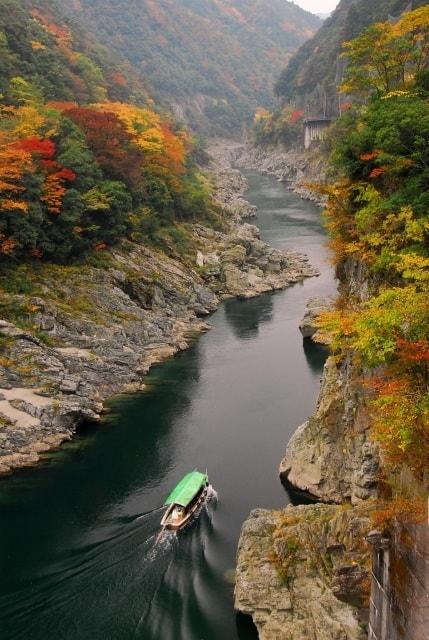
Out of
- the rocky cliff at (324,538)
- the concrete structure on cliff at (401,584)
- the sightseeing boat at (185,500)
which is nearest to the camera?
the concrete structure on cliff at (401,584)

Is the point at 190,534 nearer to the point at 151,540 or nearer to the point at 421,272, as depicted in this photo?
the point at 151,540

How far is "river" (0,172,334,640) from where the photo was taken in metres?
19.5

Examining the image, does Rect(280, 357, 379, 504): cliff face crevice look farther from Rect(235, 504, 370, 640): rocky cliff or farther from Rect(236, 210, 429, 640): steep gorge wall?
Rect(235, 504, 370, 640): rocky cliff

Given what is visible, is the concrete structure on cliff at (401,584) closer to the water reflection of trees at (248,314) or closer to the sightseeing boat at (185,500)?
the sightseeing boat at (185,500)

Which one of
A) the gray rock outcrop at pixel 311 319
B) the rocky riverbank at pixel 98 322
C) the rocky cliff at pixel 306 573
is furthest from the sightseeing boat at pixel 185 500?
the gray rock outcrop at pixel 311 319

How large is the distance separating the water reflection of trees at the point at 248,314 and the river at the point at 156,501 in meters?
2.23

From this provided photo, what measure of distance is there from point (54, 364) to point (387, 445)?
25013 millimetres

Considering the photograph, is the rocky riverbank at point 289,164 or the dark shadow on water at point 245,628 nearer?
the dark shadow on water at point 245,628

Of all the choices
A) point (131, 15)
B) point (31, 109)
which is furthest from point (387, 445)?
point (131, 15)

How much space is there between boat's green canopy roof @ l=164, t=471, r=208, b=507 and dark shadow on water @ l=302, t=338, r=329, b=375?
50.5 feet

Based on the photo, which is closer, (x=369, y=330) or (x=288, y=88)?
(x=369, y=330)

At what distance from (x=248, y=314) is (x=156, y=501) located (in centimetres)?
2794

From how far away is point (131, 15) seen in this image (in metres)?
192

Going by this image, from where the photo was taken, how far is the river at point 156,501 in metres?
19.5
